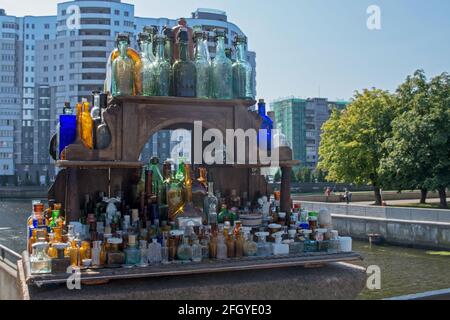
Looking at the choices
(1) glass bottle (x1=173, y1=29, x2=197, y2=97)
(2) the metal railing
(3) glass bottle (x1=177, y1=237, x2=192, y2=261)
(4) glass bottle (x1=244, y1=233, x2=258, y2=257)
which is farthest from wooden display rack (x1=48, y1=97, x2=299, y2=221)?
(2) the metal railing

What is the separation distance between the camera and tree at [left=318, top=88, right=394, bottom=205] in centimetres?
3095

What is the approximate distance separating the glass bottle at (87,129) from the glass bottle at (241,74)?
1.65 m

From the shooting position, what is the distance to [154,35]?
5.90 m

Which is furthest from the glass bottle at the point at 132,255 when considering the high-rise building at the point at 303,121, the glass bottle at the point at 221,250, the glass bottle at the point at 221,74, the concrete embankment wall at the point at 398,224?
the high-rise building at the point at 303,121

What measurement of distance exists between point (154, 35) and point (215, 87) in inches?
35.5

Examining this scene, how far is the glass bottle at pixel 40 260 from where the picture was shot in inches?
179

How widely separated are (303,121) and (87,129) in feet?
305

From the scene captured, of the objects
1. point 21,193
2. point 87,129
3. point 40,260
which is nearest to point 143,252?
point 40,260

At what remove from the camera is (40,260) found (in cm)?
461

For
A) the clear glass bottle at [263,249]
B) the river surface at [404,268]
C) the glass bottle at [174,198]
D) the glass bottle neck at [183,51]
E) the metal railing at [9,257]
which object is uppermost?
the glass bottle neck at [183,51]

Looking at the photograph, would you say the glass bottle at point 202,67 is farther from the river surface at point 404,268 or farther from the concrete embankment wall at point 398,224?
the concrete embankment wall at point 398,224

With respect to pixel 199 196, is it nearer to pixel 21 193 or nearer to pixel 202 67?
pixel 202 67

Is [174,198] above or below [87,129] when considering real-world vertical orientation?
below

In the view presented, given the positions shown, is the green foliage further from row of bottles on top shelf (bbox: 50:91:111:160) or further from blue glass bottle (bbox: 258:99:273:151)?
row of bottles on top shelf (bbox: 50:91:111:160)
